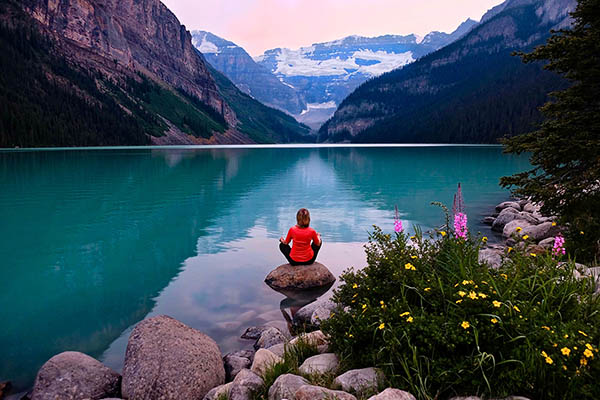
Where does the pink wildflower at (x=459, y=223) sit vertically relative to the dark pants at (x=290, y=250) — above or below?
above

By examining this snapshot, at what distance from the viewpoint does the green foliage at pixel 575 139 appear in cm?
916

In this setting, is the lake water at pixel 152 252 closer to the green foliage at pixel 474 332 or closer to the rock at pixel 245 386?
the rock at pixel 245 386

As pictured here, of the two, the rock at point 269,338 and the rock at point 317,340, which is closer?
the rock at point 317,340

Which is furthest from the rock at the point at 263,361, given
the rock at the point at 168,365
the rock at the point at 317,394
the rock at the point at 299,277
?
the rock at the point at 299,277

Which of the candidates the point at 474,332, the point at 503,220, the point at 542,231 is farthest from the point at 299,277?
the point at 503,220

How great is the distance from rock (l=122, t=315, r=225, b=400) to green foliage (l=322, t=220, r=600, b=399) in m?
2.16

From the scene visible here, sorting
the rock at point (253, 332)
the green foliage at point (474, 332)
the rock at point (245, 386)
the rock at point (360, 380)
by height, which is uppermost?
the green foliage at point (474, 332)

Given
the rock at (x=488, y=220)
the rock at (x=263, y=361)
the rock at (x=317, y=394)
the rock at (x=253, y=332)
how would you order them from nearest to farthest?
1. the rock at (x=317, y=394)
2. the rock at (x=263, y=361)
3. the rock at (x=253, y=332)
4. the rock at (x=488, y=220)

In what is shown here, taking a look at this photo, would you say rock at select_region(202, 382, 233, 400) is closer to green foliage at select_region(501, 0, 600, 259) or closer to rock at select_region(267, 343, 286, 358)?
rock at select_region(267, 343, 286, 358)

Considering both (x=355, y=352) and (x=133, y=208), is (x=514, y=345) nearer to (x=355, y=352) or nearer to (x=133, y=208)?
(x=355, y=352)

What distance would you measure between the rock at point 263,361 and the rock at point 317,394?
1.24 meters

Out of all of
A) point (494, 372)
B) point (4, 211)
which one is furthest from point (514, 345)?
point (4, 211)

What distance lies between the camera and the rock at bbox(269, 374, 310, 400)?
15.3 feet

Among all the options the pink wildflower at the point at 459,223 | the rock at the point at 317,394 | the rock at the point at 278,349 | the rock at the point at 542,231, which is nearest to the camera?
the rock at the point at 317,394
